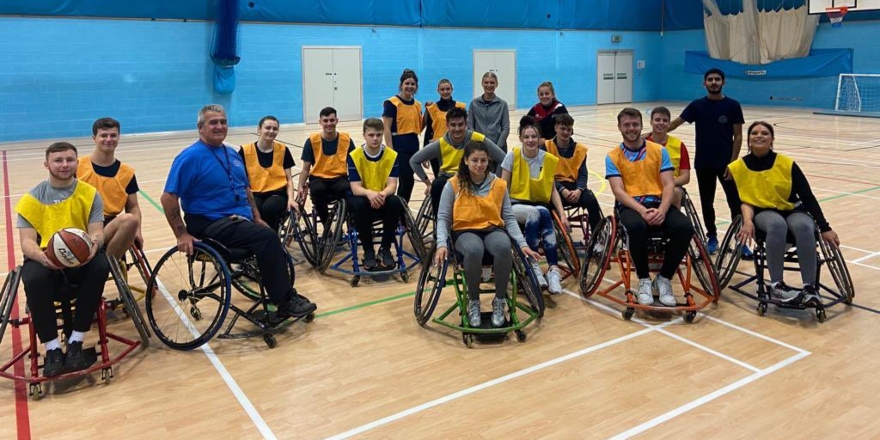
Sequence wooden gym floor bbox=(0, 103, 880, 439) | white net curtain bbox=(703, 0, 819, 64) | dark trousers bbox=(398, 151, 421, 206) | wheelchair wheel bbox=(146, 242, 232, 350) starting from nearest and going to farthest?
1. wooden gym floor bbox=(0, 103, 880, 439)
2. wheelchair wheel bbox=(146, 242, 232, 350)
3. dark trousers bbox=(398, 151, 421, 206)
4. white net curtain bbox=(703, 0, 819, 64)

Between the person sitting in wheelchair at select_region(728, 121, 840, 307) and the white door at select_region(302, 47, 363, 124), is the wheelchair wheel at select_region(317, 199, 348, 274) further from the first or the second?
the white door at select_region(302, 47, 363, 124)

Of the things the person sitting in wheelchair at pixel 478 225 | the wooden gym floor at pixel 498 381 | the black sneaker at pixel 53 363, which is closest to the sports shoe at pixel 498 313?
the person sitting in wheelchair at pixel 478 225

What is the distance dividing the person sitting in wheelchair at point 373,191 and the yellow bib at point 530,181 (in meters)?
0.72

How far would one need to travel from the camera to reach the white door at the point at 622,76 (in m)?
20.4

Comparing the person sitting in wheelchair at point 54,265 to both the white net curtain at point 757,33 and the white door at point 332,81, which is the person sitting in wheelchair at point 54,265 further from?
the white net curtain at point 757,33

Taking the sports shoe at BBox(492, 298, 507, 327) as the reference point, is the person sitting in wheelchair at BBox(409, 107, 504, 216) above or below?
Result: above

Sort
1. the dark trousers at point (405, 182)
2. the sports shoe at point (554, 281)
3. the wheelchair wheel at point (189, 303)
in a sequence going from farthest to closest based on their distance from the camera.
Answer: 1. the dark trousers at point (405, 182)
2. the sports shoe at point (554, 281)
3. the wheelchair wheel at point (189, 303)

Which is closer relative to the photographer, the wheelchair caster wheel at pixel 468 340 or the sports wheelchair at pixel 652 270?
the wheelchair caster wheel at pixel 468 340

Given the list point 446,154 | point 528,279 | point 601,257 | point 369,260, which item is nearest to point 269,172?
point 369,260

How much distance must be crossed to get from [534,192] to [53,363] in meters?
2.61

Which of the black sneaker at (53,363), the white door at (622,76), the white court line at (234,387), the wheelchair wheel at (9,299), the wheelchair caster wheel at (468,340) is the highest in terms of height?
the white door at (622,76)

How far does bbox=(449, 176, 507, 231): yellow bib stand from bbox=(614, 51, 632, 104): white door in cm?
1796

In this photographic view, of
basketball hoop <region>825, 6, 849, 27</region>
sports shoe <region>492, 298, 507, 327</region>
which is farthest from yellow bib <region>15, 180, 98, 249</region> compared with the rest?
basketball hoop <region>825, 6, 849, 27</region>

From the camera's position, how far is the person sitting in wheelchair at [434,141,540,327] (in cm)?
335
